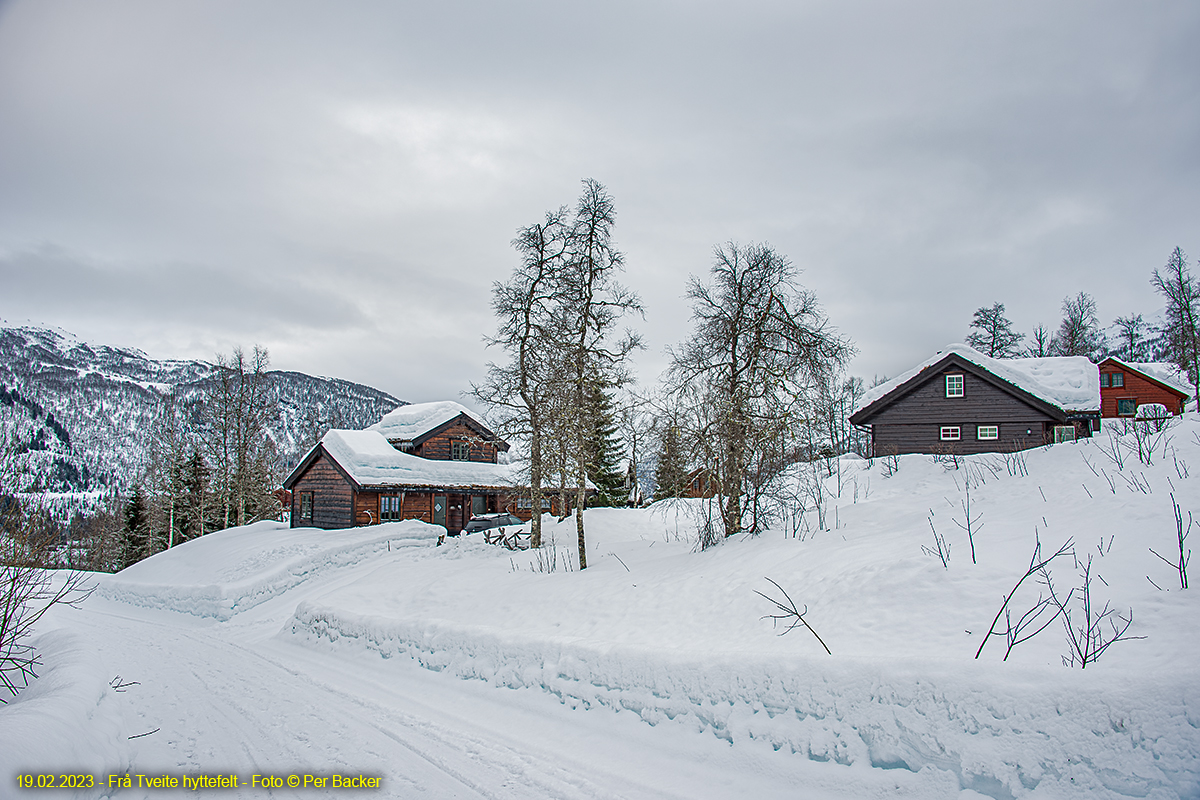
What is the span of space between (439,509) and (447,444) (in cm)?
443

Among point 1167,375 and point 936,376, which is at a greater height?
point 1167,375

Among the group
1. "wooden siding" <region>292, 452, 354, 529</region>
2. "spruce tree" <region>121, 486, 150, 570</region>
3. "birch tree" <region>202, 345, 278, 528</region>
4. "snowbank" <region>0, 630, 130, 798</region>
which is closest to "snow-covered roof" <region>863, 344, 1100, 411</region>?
"wooden siding" <region>292, 452, 354, 529</region>

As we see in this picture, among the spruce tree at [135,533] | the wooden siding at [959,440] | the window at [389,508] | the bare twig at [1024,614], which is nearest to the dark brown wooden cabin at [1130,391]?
the wooden siding at [959,440]

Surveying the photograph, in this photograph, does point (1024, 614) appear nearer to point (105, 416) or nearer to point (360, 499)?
point (360, 499)

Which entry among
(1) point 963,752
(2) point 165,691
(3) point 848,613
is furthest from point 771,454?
(2) point 165,691

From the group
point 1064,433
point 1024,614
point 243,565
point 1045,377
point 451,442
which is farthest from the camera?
point 451,442

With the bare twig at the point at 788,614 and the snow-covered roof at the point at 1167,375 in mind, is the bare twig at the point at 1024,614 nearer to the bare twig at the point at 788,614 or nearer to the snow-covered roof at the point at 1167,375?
the bare twig at the point at 788,614

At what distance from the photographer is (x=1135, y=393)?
3828 cm

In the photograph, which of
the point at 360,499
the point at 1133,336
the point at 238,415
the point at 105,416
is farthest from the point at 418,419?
the point at 105,416

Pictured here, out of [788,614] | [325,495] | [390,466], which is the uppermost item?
[390,466]

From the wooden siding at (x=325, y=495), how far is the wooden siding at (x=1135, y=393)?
4574cm

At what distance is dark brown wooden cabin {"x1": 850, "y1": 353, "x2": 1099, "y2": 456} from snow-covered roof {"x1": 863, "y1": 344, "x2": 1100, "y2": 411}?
10.1 inches

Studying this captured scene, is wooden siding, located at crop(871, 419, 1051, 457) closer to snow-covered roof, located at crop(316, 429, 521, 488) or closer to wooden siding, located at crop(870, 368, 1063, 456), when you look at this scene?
wooden siding, located at crop(870, 368, 1063, 456)

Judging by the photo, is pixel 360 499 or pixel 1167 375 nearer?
pixel 360 499
